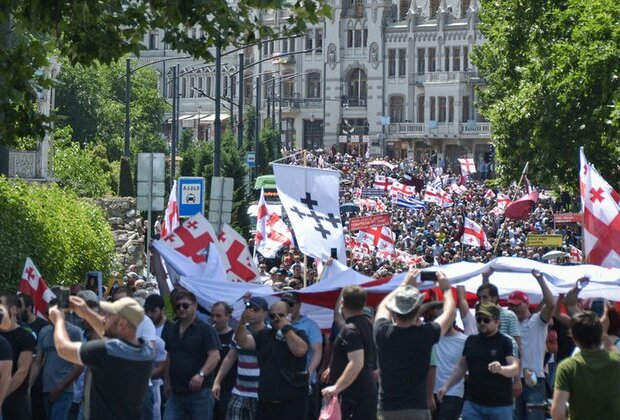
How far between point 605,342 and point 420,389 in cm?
118

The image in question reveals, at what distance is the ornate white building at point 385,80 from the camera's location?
11231 centimetres

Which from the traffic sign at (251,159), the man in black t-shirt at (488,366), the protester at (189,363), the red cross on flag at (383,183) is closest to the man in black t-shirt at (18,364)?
the protester at (189,363)

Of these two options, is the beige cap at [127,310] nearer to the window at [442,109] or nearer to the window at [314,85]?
the window at [442,109]

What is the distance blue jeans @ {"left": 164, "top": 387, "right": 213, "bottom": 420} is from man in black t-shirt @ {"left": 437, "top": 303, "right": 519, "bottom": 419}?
6.38 feet

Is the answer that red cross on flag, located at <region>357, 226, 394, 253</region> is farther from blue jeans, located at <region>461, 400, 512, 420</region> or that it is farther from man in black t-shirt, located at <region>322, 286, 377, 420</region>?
man in black t-shirt, located at <region>322, 286, 377, 420</region>

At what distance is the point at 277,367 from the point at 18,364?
5.98ft

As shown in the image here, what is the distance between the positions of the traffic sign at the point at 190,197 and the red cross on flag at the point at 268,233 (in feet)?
16.5

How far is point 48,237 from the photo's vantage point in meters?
22.5

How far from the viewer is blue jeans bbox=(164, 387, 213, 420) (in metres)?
12.8

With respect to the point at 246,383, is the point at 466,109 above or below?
above

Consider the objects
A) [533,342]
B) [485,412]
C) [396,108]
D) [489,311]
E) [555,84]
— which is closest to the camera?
[489,311]

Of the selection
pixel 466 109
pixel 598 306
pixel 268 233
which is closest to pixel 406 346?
pixel 598 306

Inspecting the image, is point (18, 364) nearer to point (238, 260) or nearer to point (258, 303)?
point (258, 303)

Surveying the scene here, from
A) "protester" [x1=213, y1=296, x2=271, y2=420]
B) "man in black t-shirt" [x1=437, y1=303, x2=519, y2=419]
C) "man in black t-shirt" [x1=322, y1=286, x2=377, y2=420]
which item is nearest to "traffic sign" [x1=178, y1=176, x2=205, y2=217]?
"protester" [x1=213, y1=296, x2=271, y2=420]
